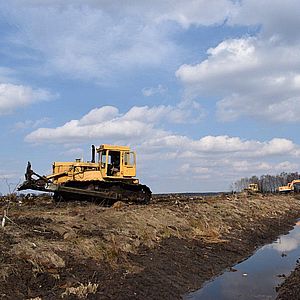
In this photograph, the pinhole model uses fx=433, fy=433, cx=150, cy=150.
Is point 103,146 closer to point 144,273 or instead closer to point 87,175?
point 87,175

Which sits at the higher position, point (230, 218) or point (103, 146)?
point (103, 146)

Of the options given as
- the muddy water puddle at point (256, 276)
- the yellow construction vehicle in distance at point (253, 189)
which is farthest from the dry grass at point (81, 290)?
the yellow construction vehicle in distance at point (253, 189)

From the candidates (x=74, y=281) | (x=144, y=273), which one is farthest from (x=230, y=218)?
(x=74, y=281)

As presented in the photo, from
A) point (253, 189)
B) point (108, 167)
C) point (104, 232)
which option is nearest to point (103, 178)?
point (108, 167)

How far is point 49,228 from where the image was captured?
45.8 feet

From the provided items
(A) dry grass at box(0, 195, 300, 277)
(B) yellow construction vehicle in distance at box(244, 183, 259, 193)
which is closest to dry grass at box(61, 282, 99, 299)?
(A) dry grass at box(0, 195, 300, 277)

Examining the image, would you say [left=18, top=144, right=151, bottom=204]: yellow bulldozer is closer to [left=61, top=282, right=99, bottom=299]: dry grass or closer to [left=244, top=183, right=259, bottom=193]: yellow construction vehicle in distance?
[left=61, top=282, right=99, bottom=299]: dry grass

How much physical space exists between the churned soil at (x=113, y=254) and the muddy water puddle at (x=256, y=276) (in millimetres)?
416

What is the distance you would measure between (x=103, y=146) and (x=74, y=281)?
16940 mm

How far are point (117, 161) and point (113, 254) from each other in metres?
14.4

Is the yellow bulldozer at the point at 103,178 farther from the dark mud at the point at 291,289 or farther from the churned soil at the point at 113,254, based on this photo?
the dark mud at the point at 291,289

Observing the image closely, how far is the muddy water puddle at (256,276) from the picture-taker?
13.2 meters

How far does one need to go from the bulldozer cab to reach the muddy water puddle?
9.51 meters

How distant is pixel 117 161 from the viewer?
27438 millimetres
